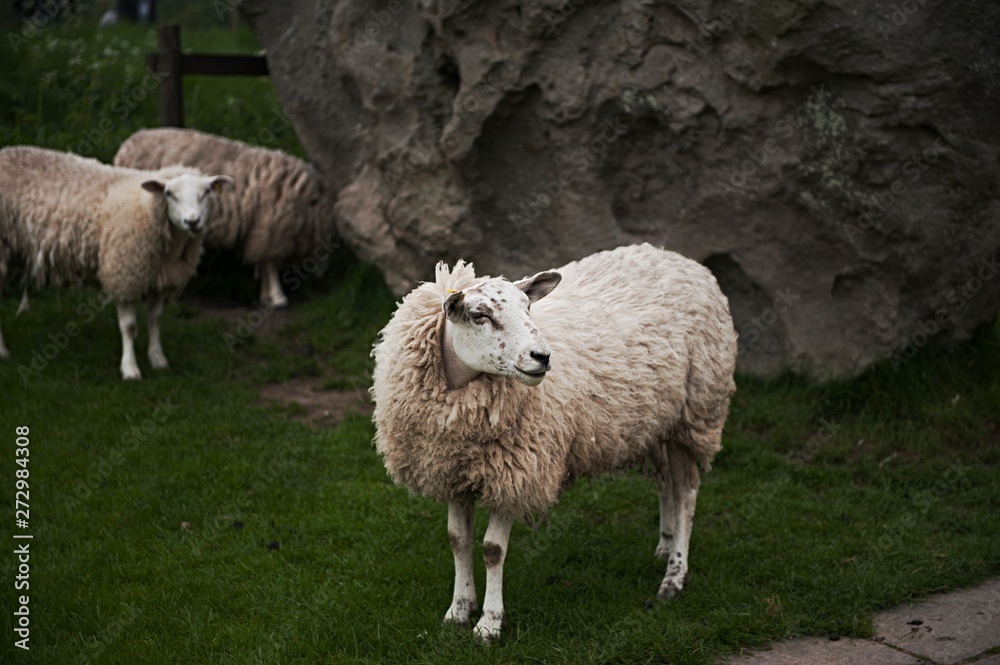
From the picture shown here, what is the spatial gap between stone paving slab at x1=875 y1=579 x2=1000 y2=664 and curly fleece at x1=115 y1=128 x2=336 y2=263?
6.00 metres

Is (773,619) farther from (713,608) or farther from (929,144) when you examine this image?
(929,144)

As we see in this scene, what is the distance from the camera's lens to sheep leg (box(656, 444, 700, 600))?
4758 millimetres

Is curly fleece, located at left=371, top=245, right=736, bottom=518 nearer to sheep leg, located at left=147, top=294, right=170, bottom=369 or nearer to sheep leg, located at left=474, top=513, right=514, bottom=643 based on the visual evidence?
sheep leg, located at left=474, top=513, right=514, bottom=643

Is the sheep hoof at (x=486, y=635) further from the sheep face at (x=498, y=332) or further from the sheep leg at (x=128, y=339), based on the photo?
the sheep leg at (x=128, y=339)

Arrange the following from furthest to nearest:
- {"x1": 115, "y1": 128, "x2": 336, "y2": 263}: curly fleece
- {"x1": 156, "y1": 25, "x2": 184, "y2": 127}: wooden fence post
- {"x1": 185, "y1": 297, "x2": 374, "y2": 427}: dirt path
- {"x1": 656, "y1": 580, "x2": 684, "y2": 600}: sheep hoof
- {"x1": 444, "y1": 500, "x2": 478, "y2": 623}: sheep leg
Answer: {"x1": 156, "y1": 25, "x2": 184, "y2": 127}: wooden fence post → {"x1": 115, "y1": 128, "x2": 336, "y2": 263}: curly fleece → {"x1": 185, "y1": 297, "x2": 374, "y2": 427}: dirt path → {"x1": 656, "y1": 580, "x2": 684, "y2": 600}: sheep hoof → {"x1": 444, "y1": 500, "x2": 478, "y2": 623}: sheep leg

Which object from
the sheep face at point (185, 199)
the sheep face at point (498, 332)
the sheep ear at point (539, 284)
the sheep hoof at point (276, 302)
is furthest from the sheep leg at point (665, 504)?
the sheep hoof at point (276, 302)

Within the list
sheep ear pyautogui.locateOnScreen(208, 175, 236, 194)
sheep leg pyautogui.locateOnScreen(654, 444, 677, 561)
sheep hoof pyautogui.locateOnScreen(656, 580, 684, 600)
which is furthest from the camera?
sheep ear pyautogui.locateOnScreen(208, 175, 236, 194)

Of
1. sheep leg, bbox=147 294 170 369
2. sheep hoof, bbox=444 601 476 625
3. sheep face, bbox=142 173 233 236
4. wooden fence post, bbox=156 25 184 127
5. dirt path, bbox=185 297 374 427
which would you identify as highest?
wooden fence post, bbox=156 25 184 127

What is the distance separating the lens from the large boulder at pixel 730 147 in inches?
244

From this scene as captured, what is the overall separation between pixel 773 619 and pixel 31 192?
19.7 feet

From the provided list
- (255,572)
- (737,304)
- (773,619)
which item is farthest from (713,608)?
(737,304)

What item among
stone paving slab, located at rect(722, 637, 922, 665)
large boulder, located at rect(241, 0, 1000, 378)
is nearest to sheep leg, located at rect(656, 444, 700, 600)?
stone paving slab, located at rect(722, 637, 922, 665)

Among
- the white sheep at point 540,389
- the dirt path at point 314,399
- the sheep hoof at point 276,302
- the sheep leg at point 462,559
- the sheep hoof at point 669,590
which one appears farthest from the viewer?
the sheep hoof at point 276,302

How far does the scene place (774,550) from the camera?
518cm
